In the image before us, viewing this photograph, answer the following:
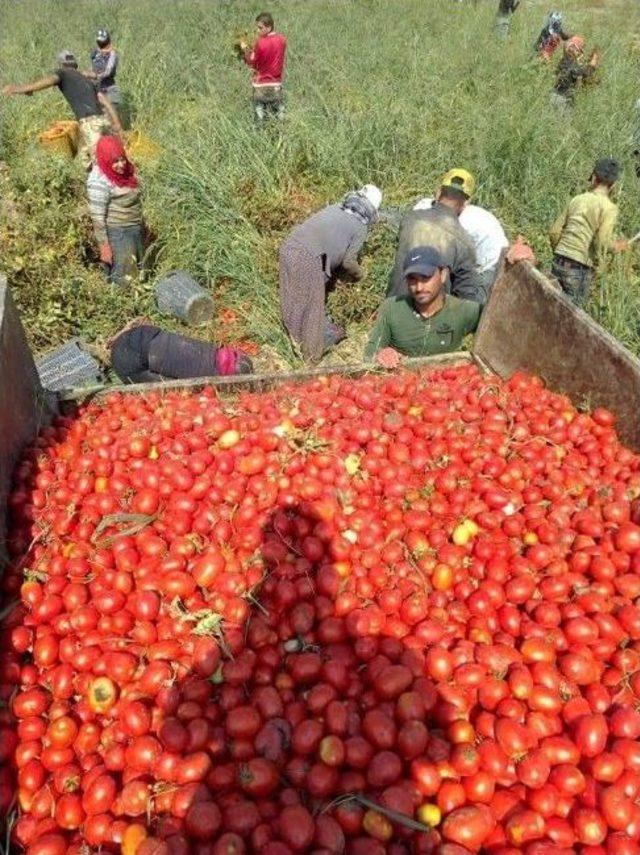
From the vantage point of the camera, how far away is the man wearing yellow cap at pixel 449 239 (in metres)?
4.43

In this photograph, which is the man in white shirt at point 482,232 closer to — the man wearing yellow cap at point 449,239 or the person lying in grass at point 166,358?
the man wearing yellow cap at point 449,239

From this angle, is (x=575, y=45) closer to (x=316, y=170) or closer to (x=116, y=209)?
(x=316, y=170)

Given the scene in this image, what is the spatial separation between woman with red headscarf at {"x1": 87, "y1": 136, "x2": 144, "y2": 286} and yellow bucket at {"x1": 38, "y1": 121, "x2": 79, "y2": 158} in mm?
2904

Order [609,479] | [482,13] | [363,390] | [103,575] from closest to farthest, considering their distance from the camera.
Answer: [103,575] < [609,479] < [363,390] < [482,13]

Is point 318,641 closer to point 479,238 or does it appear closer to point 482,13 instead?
point 479,238

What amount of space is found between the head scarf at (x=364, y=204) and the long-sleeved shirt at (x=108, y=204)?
2070 mm

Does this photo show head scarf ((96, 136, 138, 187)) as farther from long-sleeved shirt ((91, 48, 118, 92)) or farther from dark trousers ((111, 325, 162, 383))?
long-sleeved shirt ((91, 48, 118, 92))

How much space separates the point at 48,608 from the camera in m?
2.21

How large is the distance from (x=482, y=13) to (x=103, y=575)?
14.6 m

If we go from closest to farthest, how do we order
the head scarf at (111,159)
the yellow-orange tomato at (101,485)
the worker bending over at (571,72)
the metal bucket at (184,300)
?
the yellow-orange tomato at (101,485)
the head scarf at (111,159)
the metal bucket at (184,300)
the worker bending over at (571,72)

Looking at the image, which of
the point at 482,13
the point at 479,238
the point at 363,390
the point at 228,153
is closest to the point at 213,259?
the point at 228,153

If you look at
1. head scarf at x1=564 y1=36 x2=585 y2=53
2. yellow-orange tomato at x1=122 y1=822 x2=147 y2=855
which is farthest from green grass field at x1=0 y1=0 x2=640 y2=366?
yellow-orange tomato at x1=122 y1=822 x2=147 y2=855

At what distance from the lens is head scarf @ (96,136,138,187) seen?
5512mm

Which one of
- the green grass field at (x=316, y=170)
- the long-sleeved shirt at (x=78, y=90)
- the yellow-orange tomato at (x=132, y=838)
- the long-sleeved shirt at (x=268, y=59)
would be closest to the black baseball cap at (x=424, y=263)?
the green grass field at (x=316, y=170)
